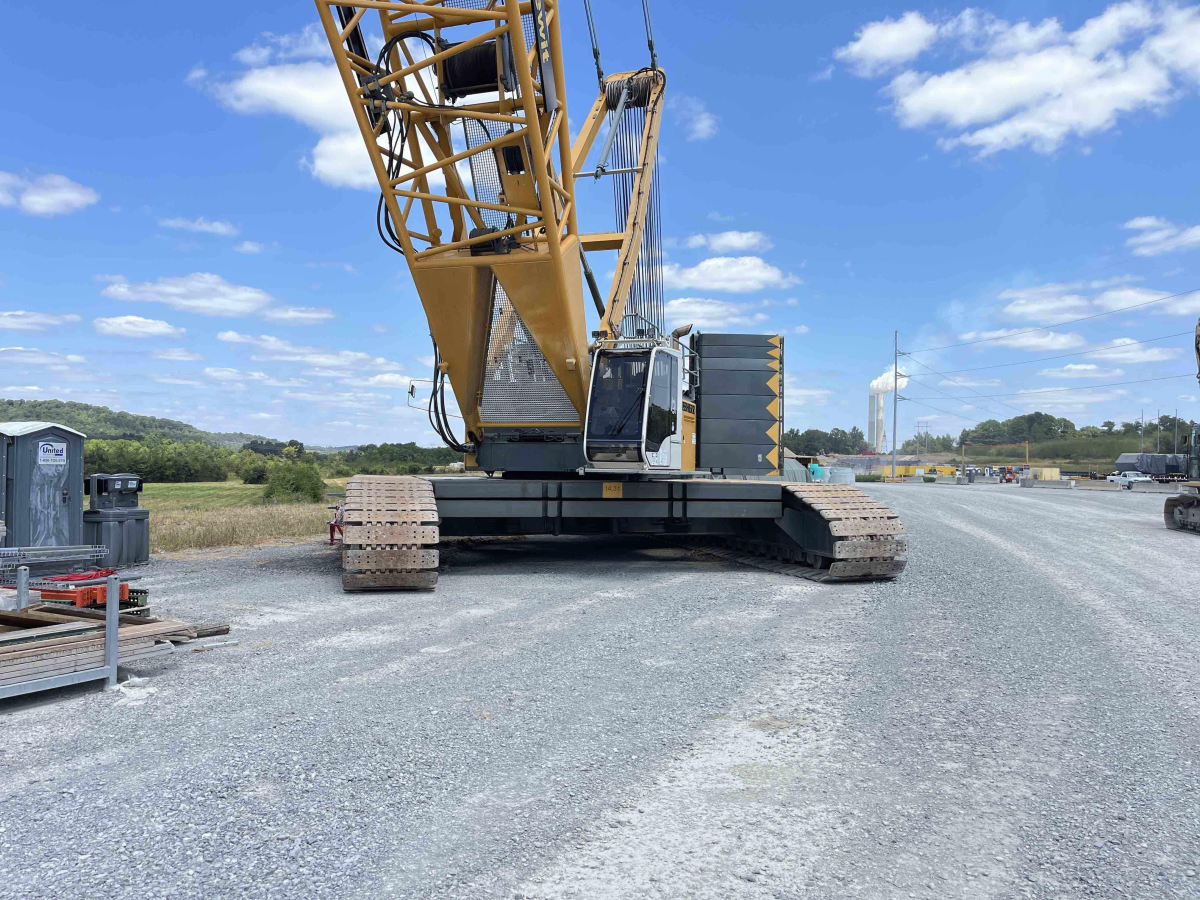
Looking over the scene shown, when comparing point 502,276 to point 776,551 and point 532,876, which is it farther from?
point 532,876

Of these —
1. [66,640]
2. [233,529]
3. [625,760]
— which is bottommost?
[625,760]

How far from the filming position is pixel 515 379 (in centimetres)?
1046

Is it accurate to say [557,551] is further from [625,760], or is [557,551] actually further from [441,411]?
[625,760]

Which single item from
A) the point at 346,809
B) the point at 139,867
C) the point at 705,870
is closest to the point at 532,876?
the point at 705,870

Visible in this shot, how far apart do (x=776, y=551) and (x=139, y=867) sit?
31.7 ft

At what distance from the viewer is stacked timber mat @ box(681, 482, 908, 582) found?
9844mm

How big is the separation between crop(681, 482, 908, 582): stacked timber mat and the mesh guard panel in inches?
126

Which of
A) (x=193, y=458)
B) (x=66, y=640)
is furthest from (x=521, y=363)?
(x=193, y=458)

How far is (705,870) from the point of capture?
2.99m

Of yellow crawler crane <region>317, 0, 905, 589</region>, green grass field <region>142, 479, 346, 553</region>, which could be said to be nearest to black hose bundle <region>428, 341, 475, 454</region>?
yellow crawler crane <region>317, 0, 905, 589</region>

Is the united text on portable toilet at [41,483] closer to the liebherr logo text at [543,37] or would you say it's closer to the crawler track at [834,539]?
the liebherr logo text at [543,37]

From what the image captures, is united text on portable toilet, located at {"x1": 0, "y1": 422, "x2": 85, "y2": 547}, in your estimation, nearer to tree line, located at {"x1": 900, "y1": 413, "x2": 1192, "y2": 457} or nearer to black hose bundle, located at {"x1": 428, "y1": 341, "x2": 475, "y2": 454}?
black hose bundle, located at {"x1": 428, "y1": 341, "x2": 475, "y2": 454}

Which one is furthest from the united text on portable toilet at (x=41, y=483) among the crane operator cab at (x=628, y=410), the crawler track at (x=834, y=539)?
the crawler track at (x=834, y=539)

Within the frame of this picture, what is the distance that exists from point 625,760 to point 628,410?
646 centimetres
